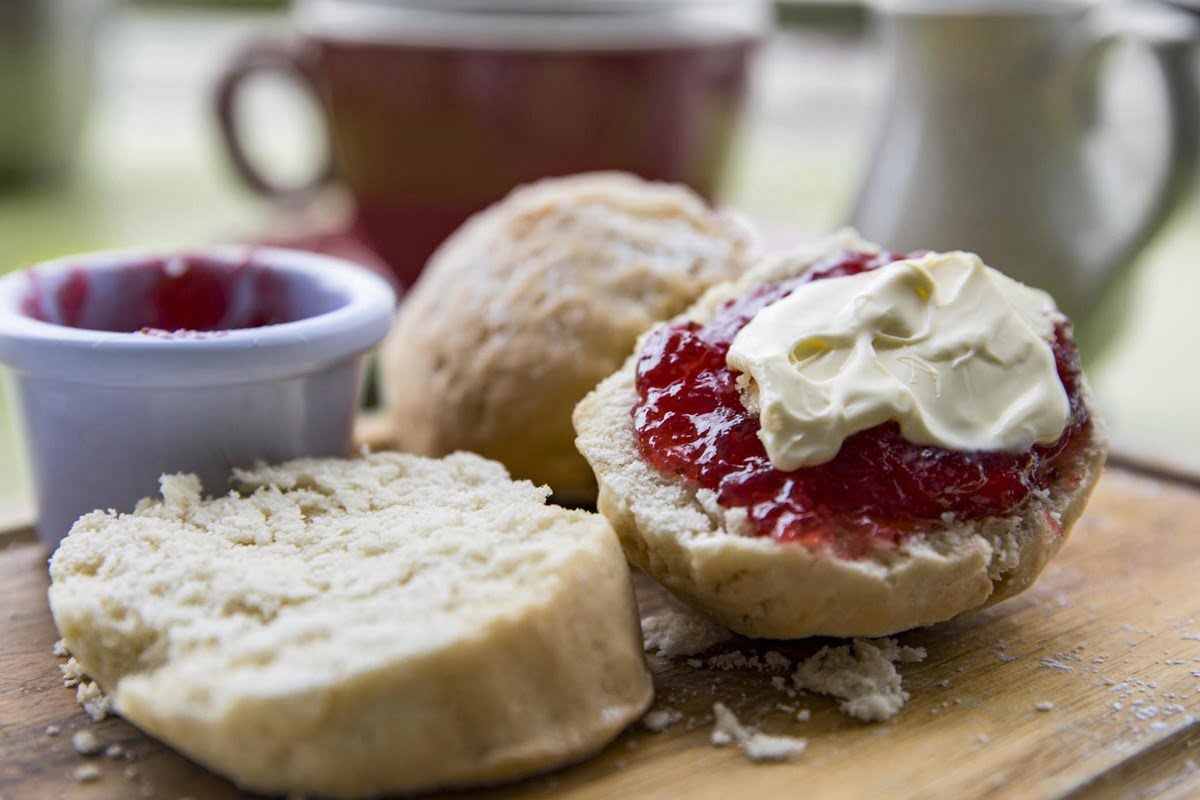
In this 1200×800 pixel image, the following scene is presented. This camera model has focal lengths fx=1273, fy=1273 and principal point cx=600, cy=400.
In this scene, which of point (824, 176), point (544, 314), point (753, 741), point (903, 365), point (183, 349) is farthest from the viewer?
point (824, 176)

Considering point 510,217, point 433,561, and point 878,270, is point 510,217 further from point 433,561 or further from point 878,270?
point 433,561

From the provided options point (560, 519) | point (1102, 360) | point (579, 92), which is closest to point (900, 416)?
point (560, 519)

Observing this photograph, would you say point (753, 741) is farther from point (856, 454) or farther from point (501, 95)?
point (501, 95)

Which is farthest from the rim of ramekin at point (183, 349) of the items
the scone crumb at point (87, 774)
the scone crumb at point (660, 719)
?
the scone crumb at point (660, 719)

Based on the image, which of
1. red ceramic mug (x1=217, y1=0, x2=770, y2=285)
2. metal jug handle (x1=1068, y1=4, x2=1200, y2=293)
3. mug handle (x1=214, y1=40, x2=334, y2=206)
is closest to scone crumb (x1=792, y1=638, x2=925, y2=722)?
metal jug handle (x1=1068, y1=4, x2=1200, y2=293)

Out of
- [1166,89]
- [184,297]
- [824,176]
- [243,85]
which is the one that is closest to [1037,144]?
[1166,89]

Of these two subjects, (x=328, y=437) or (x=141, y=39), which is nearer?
(x=328, y=437)

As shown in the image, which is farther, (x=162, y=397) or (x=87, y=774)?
(x=162, y=397)
